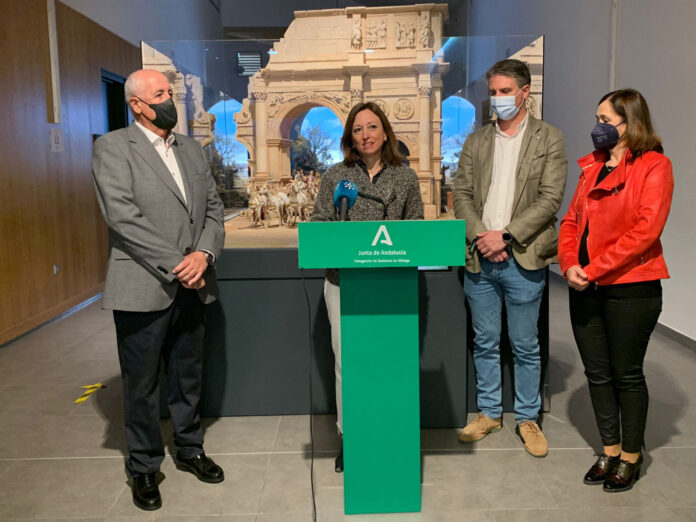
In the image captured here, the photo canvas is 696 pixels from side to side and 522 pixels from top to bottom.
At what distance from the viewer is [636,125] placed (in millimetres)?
2322

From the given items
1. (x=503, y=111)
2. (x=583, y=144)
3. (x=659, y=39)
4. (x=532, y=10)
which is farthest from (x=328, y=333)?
(x=532, y=10)

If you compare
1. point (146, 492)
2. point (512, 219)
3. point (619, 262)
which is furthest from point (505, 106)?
point (146, 492)

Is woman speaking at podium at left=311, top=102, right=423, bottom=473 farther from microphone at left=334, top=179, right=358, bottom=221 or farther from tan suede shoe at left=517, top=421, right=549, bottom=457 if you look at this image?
tan suede shoe at left=517, top=421, right=549, bottom=457

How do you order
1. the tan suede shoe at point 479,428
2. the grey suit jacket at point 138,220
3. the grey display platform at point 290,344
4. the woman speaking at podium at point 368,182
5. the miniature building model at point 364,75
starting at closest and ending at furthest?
1. the grey suit jacket at point 138,220
2. the woman speaking at podium at point 368,182
3. the tan suede shoe at point 479,428
4. the grey display platform at point 290,344
5. the miniature building model at point 364,75

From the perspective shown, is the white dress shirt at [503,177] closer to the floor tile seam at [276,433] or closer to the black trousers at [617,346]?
the black trousers at [617,346]

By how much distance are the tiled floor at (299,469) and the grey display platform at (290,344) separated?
4.4 inches

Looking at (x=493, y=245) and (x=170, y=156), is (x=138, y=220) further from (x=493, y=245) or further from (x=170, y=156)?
(x=493, y=245)

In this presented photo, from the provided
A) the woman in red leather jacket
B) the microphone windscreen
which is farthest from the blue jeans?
the microphone windscreen

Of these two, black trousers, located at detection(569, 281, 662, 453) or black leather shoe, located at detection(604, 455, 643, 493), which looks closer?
black trousers, located at detection(569, 281, 662, 453)

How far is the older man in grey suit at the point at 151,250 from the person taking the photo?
7.69 feet

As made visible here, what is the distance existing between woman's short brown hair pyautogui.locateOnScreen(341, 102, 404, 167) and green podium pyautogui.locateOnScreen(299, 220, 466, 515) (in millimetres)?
612

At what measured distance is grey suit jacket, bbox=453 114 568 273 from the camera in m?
2.72

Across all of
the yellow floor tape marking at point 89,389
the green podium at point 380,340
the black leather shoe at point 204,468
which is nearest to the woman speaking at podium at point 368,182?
the green podium at point 380,340

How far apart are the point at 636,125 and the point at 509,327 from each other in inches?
41.5
